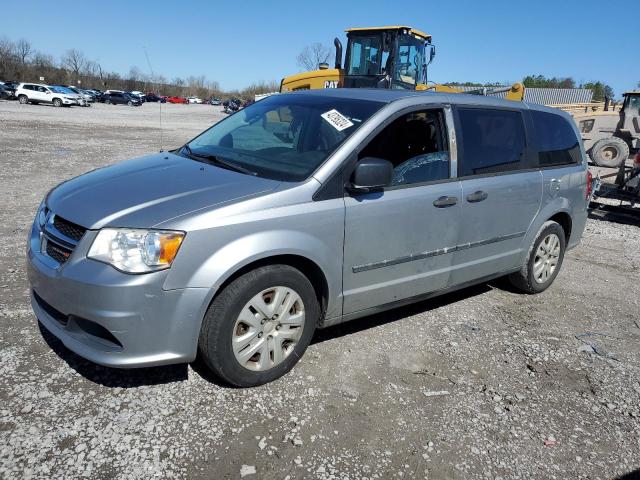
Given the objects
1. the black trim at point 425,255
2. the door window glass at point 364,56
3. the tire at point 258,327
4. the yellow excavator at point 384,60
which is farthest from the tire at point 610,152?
the tire at point 258,327

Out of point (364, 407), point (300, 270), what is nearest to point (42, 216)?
point (300, 270)

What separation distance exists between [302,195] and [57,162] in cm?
996

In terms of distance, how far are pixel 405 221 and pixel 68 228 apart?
6.99 feet

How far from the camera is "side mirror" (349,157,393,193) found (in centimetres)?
309

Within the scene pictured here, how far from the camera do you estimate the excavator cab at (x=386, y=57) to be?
1154 centimetres

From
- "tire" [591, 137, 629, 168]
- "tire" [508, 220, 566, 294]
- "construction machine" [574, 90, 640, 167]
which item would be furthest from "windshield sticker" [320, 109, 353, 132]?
"tire" [591, 137, 629, 168]

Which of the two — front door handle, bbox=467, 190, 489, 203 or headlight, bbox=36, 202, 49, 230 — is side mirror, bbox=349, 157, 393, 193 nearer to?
A: front door handle, bbox=467, 190, 489, 203

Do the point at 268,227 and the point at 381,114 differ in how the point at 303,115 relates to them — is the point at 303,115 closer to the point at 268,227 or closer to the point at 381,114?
the point at 381,114

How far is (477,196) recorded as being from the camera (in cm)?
392

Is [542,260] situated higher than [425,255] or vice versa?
[425,255]

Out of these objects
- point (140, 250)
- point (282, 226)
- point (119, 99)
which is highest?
point (119, 99)

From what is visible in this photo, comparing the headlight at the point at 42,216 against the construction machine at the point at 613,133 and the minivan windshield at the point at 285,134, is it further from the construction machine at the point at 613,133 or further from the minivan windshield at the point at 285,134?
the construction machine at the point at 613,133

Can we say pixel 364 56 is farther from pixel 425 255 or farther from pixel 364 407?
pixel 364 407

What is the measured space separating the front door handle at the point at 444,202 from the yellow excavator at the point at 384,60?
26.5 feet
